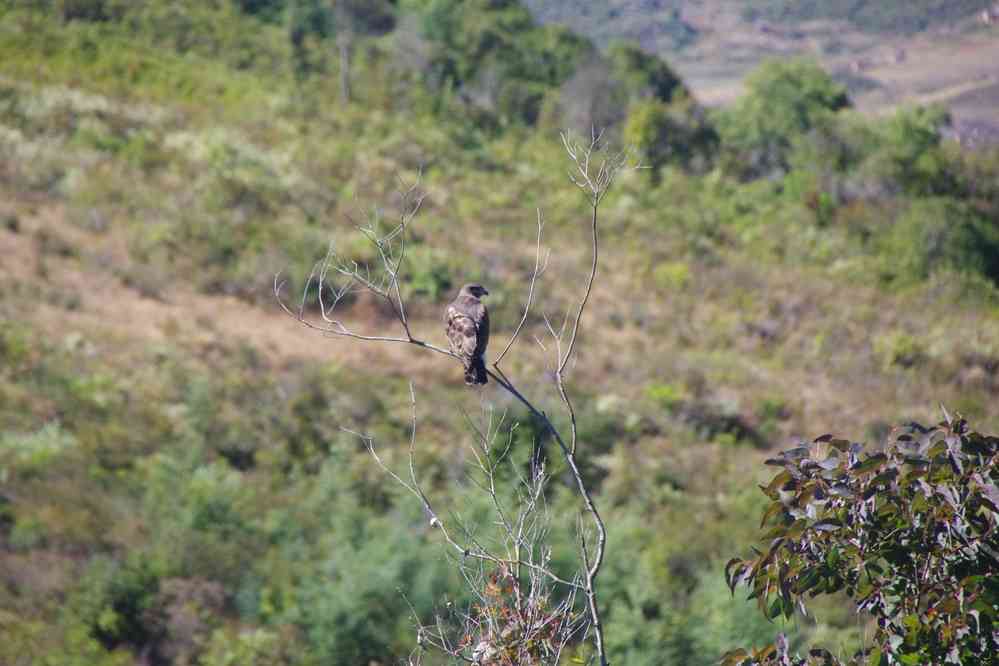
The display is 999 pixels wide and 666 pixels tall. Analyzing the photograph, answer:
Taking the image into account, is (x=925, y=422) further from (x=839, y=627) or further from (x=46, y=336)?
(x=46, y=336)

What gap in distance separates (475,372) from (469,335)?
0.23 meters

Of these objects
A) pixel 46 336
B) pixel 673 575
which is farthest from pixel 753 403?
pixel 46 336

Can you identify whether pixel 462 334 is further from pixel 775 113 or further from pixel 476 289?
pixel 775 113

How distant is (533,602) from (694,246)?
68.9 ft

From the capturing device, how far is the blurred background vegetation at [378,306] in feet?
28.0

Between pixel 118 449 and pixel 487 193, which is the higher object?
pixel 118 449

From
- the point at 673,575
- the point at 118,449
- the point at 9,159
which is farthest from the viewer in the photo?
the point at 9,159

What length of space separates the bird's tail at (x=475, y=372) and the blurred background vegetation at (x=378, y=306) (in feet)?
2.84

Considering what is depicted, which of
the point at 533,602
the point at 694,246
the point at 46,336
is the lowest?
the point at 694,246

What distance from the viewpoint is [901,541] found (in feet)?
9.89

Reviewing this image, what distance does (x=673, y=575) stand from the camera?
9594 mm

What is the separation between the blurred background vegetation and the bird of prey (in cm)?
74

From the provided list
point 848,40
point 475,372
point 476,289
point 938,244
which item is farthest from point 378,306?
point 848,40

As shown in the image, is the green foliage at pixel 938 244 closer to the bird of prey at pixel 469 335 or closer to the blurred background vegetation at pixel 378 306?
the blurred background vegetation at pixel 378 306
